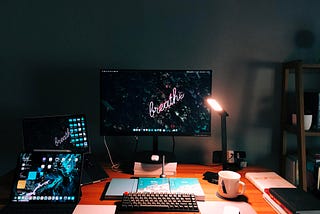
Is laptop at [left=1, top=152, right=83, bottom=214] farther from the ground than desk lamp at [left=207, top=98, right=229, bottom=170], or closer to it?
closer to it

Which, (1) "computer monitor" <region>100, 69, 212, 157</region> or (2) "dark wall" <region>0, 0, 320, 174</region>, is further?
(2) "dark wall" <region>0, 0, 320, 174</region>

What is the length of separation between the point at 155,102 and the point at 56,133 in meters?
0.54

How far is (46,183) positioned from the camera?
1.12 metres

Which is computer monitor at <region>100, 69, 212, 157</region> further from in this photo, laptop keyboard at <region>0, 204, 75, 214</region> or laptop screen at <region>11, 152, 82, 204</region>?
laptop keyboard at <region>0, 204, 75, 214</region>

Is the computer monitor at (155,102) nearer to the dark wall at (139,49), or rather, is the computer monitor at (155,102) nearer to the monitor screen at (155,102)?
the monitor screen at (155,102)

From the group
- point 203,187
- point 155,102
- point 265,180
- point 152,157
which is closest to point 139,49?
point 155,102

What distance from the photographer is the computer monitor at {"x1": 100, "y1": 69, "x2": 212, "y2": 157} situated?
145cm

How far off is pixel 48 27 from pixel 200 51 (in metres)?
0.96

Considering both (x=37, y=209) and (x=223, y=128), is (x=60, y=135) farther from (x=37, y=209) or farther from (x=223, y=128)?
(x=223, y=128)

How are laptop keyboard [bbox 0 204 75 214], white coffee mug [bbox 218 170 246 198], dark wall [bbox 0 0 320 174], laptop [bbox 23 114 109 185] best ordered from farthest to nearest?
dark wall [bbox 0 0 320 174], laptop [bbox 23 114 109 185], white coffee mug [bbox 218 170 246 198], laptop keyboard [bbox 0 204 75 214]

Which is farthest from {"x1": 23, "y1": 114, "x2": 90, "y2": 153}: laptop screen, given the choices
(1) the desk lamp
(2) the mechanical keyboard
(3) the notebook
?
(3) the notebook

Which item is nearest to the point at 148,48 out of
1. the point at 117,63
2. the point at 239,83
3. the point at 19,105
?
the point at 117,63

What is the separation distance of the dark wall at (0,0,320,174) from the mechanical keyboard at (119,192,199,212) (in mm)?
641

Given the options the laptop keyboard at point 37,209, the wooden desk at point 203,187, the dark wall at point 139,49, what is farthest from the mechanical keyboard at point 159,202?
the dark wall at point 139,49
